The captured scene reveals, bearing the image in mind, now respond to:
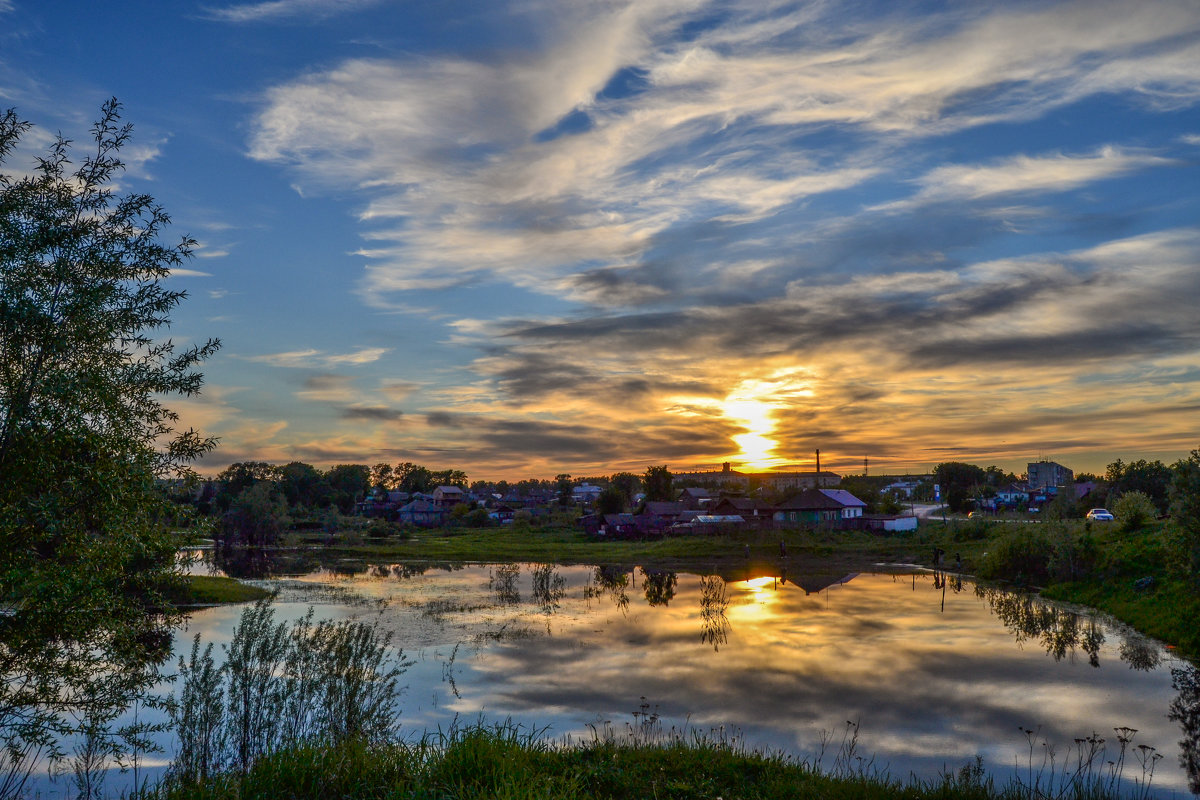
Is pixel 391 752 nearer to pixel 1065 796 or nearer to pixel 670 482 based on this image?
pixel 1065 796

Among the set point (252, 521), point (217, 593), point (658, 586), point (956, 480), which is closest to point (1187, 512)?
point (658, 586)

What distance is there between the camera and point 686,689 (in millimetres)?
21250

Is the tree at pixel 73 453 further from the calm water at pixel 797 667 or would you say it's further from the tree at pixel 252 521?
the tree at pixel 252 521

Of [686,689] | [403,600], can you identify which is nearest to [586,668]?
[686,689]

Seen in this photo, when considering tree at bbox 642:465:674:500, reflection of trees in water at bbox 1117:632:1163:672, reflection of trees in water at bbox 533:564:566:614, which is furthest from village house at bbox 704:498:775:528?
reflection of trees in water at bbox 1117:632:1163:672

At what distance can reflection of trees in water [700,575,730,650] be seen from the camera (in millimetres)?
29422

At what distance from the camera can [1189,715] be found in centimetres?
1848

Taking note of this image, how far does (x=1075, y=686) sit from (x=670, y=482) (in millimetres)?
103157

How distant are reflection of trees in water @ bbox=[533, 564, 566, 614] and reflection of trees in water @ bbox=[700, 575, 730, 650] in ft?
27.3

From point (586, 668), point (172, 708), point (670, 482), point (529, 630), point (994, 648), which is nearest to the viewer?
point (172, 708)

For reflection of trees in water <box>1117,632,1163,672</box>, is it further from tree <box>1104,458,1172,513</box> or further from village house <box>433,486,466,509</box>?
village house <box>433,486,466,509</box>

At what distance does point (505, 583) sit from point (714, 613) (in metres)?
19.5

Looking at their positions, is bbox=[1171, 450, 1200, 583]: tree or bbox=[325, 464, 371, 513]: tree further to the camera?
bbox=[325, 464, 371, 513]: tree

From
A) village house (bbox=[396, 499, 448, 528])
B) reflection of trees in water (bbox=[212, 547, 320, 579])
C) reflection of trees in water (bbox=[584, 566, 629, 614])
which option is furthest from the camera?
village house (bbox=[396, 499, 448, 528])
